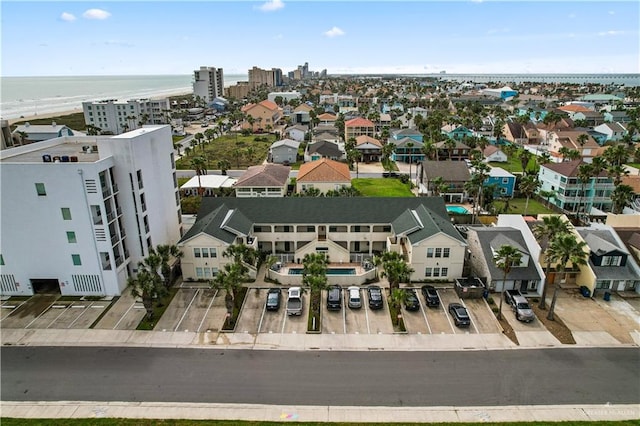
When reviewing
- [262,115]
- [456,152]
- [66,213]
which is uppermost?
[262,115]

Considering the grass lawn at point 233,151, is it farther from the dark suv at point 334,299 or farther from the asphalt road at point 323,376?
the asphalt road at point 323,376

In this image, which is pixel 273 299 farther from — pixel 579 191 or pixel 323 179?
pixel 579 191

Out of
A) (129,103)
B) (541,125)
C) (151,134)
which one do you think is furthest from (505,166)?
(129,103)

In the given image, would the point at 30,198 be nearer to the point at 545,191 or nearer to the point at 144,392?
the point at 144,392

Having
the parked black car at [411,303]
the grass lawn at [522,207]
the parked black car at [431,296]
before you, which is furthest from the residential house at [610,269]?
the grass lawn at [522,207]

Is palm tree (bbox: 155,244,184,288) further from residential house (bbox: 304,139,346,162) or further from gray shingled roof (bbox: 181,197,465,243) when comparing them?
residential house (bbox: 304,139,346,162)

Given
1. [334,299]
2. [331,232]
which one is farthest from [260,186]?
[334,299]

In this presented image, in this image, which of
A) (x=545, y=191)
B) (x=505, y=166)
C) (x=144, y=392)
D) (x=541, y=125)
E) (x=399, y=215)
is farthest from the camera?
(x=541, y=125)
